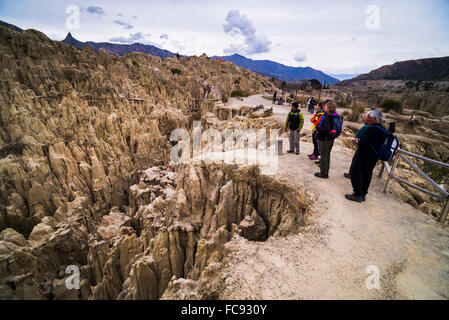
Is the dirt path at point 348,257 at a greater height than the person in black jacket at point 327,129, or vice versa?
the person in black jacket at point 327,129

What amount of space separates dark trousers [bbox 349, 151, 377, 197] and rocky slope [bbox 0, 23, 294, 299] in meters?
1.38

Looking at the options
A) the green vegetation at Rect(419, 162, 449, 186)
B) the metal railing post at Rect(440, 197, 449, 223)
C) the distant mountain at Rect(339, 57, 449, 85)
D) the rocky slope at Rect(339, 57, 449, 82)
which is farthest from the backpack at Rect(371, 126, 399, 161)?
the distant mountain at Rect(339, 57, 449, 85)

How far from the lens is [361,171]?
438 cm

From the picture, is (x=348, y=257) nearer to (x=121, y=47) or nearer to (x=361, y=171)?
(x=361, y=171)

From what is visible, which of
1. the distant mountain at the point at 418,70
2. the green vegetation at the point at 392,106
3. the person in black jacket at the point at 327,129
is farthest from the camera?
the distant mountain at the point at 418,70

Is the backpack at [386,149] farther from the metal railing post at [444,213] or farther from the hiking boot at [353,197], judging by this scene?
the metal railing post at [444,213]

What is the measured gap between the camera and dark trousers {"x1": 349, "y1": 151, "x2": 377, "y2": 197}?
14.0 ft

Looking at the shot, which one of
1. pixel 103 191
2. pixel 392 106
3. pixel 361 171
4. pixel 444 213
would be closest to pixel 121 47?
pixel 103 191

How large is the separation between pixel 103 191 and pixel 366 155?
44.9 feet

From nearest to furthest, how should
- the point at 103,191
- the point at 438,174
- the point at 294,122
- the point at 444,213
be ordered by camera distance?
the point at 444,213 < the point at 294,122 < the point at 438,174 < the point at 103,191

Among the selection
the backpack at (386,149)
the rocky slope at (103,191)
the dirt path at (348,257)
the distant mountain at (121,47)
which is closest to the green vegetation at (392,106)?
the rocky slope at (103,191)

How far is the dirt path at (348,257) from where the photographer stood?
2703 millimetres
